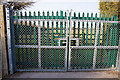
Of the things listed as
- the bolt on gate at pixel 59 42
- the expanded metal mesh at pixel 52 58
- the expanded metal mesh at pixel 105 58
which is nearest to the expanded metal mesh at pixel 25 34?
the bolt on gate at pixel 59 42

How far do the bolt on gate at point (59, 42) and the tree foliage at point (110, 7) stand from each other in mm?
2412

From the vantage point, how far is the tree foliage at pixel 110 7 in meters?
6.88

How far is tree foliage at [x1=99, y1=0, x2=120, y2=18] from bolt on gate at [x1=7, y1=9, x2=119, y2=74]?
2412mm

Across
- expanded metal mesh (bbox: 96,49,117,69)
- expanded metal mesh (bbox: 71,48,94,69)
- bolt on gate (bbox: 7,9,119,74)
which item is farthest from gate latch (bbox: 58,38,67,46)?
expanded metal mesh (bbox: 96,49,117,69)

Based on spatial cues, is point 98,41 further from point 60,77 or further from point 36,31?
point 36,31

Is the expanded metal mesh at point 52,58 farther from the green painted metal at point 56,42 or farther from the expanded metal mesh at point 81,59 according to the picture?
the expanded metal mesh at point 81,59

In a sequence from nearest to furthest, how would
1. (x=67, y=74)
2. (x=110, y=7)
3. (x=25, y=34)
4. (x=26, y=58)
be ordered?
(x=25, y=34) → (x=67, y=74) → (x=26, y=58) → (x=110, y=7)

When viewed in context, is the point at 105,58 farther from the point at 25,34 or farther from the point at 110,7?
the point at 110,7

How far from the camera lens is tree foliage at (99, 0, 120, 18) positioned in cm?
688

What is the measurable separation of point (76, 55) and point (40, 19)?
189 centimetres

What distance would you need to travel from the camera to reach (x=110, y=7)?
7.35 m

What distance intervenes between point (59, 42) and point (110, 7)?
4370 mm

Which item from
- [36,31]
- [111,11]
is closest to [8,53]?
[36,31]

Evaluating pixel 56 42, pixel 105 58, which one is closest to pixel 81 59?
pixel 105 58
